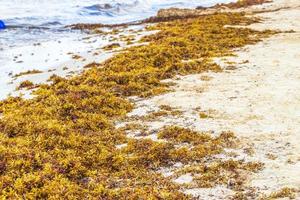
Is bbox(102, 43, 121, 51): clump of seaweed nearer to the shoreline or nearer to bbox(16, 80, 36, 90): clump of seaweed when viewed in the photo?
the shoreline

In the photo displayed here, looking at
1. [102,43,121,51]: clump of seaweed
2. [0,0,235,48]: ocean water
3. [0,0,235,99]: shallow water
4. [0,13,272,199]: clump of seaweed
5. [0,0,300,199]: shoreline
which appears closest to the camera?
[0,13,272,199]: clump of seaweed

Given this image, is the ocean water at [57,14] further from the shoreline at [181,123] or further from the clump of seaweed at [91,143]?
the shoreline at [181,123]

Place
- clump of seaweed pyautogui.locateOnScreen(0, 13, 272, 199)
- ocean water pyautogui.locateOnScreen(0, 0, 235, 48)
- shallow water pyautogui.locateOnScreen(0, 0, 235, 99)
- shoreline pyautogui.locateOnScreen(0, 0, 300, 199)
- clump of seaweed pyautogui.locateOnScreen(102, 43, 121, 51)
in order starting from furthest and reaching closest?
ocean water pyautogui.locateOnScreen(0, 0, 235, 48), clump of seaweed pyautogui.locateOnScreen(102, 43, 121, 51), shallow water pyautogui.locateOnScreen(0, 0, 235, 99), shoreline pyautogui.locateOnScreen(0, 0, 300, 199), clump of seaweed pyautogui.locateOnScreen(0, 13, 272, 199)

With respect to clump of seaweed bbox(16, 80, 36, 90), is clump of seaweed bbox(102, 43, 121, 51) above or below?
above

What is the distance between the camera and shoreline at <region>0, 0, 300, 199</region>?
927 centimetres

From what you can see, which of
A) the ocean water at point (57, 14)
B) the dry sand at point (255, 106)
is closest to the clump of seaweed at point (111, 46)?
the dry sand at point (255, 106)

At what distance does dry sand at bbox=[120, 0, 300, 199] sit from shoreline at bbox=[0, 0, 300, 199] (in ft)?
0.08

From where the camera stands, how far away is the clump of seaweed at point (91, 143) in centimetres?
897

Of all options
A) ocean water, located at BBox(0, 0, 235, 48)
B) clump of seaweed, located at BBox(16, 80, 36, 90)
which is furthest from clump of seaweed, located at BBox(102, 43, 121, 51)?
ocean water, located at BBox(0, 0, 235, 48)

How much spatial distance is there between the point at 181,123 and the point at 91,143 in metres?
2.64

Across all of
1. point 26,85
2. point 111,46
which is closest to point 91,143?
point 26,85

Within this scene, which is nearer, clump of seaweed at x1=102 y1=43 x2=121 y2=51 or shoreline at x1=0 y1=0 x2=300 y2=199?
shoreline at x1=0 y1=0 x2=300 y2=199

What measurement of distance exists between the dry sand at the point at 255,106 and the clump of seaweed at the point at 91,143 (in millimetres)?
642

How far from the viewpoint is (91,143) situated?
11.3 metres
